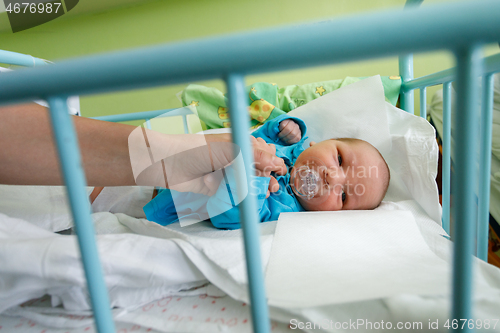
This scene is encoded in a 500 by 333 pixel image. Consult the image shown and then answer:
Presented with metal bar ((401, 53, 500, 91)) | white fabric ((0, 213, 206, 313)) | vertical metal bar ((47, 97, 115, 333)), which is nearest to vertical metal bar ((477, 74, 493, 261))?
metal bar ((401, 53, 500, 91))

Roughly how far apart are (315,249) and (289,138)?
0.57 m

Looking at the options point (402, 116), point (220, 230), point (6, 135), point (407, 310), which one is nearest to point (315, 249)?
point (407, 310)

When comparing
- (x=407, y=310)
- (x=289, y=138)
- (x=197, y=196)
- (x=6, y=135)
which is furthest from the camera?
(x=289, y=138)

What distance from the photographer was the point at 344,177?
0.87 m

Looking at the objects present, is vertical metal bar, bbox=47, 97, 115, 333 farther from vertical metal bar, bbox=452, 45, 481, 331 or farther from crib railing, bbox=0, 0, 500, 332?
vertical metal bar, bbox=452, 45, 481, 331

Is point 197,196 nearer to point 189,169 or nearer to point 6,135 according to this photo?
point 189,169

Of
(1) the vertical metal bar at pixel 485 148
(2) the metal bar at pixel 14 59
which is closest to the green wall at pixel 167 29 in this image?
(2) the metal bar at pixel 14 59

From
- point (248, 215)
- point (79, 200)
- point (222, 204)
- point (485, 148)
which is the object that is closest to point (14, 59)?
point (222, 204)

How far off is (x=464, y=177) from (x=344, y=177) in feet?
2.34

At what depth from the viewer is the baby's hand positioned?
3.21ft

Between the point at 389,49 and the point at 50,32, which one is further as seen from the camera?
the point at 50,32

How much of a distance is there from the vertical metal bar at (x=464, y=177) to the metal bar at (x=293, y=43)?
0.05 ft

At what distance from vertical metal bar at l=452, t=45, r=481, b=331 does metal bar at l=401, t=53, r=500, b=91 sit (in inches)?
0.4

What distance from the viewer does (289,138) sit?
996 mm
